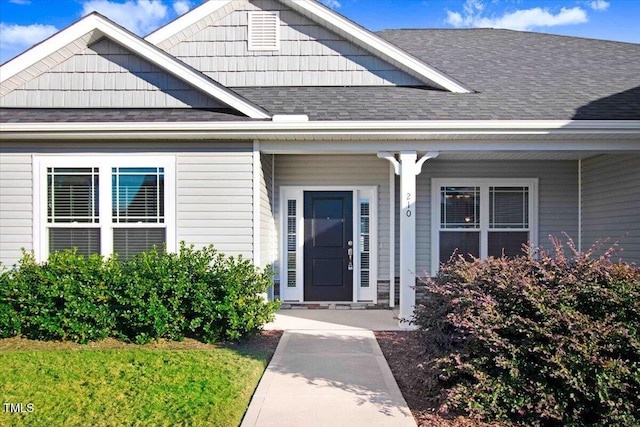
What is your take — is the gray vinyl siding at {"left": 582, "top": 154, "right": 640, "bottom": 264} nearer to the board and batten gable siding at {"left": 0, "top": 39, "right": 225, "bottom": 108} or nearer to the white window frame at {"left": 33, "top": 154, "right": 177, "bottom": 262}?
the board and batten gable siding at {"left": 0, "top": 39, "right": 225, "bottom": 108}

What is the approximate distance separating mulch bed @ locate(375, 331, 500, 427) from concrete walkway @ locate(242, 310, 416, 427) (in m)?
0.10

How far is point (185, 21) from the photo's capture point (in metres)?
8.38

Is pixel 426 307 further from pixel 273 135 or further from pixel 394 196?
pixel 394 196

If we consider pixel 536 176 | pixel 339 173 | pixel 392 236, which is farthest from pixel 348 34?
pixel 536 176

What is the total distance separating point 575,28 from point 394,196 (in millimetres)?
11037

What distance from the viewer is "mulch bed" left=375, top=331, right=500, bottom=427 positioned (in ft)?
12.2

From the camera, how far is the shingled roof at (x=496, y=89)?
672cm

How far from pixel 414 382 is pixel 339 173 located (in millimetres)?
4663

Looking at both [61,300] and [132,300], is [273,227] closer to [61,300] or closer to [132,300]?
[132,300]

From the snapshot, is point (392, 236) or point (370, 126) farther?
point (392, 236)

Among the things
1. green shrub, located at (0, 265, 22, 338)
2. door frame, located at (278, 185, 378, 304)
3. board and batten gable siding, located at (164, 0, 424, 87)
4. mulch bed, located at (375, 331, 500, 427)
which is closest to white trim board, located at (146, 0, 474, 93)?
board and batten gable siding, located at (164, 0, 424, 87)

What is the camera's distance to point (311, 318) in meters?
7.50

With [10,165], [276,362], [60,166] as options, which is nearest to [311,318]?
[276,362]

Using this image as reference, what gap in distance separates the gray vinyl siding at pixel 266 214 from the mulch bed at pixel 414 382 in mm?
2220
